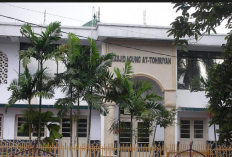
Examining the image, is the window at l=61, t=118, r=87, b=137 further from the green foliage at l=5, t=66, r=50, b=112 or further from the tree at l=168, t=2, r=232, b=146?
the tree at l=168, t=2, r=232, b=146

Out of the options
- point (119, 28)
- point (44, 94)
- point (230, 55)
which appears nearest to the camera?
point (230, 55)

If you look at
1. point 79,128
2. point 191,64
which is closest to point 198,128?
point 191,64

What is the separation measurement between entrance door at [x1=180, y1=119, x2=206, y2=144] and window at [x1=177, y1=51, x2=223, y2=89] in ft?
6.82

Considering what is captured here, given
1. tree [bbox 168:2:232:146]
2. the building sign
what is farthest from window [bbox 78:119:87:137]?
tree [bbox 168:2:232:146]

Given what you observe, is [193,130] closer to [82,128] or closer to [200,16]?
[82,128]

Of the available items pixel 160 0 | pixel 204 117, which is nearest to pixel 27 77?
pixel 160 0

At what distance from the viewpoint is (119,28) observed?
1283 centimetres

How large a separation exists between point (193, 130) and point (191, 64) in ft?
Answer: 12.0

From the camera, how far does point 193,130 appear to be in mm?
14766

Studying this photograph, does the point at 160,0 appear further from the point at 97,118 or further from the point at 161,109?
Result: the point at 97,118

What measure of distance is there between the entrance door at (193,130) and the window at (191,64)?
208cm

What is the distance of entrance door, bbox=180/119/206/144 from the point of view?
1467 cm

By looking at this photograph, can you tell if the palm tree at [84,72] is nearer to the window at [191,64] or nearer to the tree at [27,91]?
the tree at [27,91]

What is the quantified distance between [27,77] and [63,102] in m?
1.58
